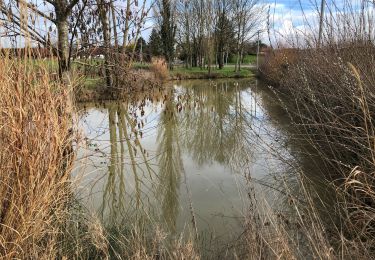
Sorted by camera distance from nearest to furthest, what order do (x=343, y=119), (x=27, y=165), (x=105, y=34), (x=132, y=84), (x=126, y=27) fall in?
(x=27, y=165), (x=343, y=119), (x=126, y=27), (x=105, y=34), (x=132, y=84)

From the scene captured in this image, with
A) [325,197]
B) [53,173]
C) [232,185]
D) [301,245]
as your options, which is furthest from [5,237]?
[232,185]

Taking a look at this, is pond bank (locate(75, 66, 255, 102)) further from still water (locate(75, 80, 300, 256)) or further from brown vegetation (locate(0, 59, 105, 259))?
brown vegetation (locate(0, 59, 105, 259))

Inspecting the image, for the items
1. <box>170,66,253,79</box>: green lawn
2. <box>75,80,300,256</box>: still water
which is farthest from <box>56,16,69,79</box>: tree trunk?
<box>170,66,253,79</box>: green lawn

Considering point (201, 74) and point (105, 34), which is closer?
Answer: point (105, 34)

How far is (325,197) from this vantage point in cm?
407

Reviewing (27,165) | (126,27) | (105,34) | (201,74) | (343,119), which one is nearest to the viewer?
(27,165)

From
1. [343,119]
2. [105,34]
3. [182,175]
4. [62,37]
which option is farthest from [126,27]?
[343,119]

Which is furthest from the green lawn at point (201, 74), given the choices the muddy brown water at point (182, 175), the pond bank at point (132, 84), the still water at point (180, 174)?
the muddy brown water at point (182, 175)

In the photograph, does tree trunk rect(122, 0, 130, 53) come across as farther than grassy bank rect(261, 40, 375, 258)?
Yes

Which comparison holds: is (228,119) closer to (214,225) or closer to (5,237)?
(214,225)

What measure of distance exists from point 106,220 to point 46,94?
67.0 inches

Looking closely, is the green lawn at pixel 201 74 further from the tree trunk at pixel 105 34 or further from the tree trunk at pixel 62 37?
the tree trunk at pixel 62 37

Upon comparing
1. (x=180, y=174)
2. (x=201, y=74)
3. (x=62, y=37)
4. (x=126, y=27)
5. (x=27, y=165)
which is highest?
(x=126, y=27)

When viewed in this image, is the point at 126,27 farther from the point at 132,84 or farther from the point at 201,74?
the point at 201,74
